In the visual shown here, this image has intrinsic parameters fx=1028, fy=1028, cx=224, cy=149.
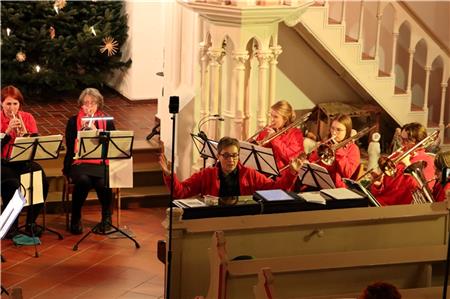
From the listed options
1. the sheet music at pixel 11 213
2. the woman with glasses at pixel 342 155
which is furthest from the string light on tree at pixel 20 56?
the sheet music at pixel 11 213

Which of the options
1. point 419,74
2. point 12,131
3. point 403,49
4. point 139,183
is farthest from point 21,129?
point 419,74

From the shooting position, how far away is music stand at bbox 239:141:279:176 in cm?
722

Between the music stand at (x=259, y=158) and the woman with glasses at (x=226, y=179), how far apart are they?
0.50ft

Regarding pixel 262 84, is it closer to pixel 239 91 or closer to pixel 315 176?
pixel 239 91

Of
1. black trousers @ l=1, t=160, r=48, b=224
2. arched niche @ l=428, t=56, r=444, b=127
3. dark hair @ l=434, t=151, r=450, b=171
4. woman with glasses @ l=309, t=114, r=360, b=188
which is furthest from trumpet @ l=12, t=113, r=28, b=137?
arched niche @ l=428, t=56, r=444, b=127

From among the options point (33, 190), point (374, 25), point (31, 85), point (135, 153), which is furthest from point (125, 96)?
point (33, 190)

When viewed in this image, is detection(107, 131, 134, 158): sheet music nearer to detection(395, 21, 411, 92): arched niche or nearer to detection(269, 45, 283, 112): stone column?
detection(269, 45, 283, 112): stone column

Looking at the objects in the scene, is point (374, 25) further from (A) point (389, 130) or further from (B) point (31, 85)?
(B) point (31, 85)

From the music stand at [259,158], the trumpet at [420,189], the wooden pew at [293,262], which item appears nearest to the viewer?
the wooden pew at [293,262]

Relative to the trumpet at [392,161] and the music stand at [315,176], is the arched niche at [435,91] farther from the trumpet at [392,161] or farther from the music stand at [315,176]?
the music stand at [315,176]

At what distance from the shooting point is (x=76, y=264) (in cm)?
773

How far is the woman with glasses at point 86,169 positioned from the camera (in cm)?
833

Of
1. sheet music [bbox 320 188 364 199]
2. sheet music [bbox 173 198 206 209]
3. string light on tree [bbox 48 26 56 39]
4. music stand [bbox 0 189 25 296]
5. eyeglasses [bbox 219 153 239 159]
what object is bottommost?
music stand [bbox 0 189 25 296]

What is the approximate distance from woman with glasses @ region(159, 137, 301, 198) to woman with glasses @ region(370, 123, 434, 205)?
650 mm
